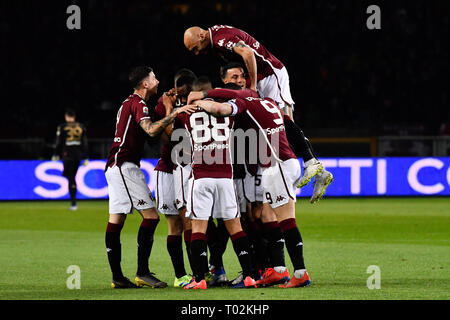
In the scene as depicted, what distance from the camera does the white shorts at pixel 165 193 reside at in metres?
7.87

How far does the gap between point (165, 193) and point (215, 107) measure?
1.23 metres

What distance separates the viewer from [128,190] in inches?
306

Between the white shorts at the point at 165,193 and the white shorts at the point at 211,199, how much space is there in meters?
0.54

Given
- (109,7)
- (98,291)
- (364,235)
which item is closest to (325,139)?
(364,235)

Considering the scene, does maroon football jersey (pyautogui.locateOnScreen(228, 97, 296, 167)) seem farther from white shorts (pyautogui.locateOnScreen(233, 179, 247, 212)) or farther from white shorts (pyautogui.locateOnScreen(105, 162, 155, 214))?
white shorts (pyautogui.locateOnScreen(105, 162, 155, 214))

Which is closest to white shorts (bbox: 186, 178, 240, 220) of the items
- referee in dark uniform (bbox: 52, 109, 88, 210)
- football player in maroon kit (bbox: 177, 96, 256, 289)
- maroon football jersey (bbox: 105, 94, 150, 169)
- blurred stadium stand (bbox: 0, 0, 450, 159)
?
football player in maroon kit (bbox: 177, 96, 256, 289)

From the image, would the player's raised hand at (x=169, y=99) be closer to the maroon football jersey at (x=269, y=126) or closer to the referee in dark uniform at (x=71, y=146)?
the maroon football jersey at (x=269, y=126)

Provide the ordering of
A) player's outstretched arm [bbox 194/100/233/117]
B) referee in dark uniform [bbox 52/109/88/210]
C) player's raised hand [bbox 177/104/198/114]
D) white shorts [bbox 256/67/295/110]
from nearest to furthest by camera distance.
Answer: player's outstretched arm [bbox 194/100/233/117], player's raised hand [bbox 177/104/198/114], white shorts [bbox 256/67/295/110], referee in dark uniform [bbox 52/109/88/210]

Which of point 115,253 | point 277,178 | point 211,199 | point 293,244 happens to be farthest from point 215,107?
point 115,253

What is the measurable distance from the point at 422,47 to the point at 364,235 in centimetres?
1549

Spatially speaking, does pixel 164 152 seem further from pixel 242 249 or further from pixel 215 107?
pixel 242 249

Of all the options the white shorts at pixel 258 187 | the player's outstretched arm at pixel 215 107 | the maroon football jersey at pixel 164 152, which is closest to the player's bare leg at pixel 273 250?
the white shorts at pixel 258 187

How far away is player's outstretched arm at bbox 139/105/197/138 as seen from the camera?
7.26 m

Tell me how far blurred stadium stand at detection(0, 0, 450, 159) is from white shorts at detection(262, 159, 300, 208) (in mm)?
14701
